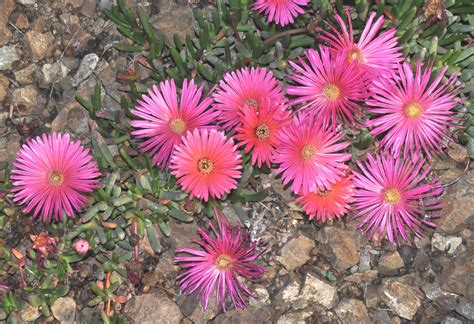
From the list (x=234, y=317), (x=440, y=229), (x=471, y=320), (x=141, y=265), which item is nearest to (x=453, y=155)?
(x=440, y=229)

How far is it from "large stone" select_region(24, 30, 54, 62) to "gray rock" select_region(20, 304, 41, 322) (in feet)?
4.37

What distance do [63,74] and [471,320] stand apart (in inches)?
96.1

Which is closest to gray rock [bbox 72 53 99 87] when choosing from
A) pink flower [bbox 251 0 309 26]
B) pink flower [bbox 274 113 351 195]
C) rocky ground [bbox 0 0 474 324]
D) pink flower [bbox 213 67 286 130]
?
rocky ground [bbox 0 0 474 324]

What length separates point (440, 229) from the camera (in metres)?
2.97

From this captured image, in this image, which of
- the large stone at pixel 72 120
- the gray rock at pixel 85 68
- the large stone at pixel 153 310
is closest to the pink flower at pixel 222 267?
the large stone at pixel 153 310

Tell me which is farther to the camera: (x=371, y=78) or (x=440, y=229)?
(x=440, y=229)

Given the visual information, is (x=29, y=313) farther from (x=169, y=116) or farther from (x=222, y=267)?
(x=169, y=116)

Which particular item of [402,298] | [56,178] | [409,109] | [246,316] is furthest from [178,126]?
[402,298]

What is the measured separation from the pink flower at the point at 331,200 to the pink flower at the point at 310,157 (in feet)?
0.26

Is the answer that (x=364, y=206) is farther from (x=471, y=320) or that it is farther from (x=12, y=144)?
(x=12, y=144)

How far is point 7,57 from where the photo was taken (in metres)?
3.27

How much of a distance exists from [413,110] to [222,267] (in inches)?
44.7

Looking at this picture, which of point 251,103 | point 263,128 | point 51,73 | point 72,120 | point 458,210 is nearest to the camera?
point 263,128

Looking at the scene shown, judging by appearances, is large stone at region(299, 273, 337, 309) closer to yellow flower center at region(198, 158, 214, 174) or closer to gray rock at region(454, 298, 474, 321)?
gray rock at region(454, 298, 474, 321)
